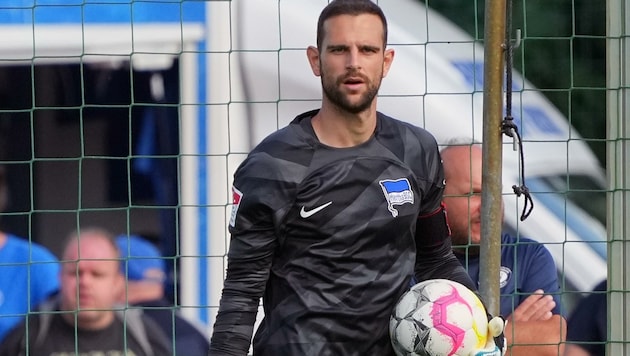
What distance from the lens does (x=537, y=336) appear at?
543 cm

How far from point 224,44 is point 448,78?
0.97 meters

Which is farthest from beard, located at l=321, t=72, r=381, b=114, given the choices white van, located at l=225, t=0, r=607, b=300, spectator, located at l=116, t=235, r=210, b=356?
spectator, located at l=116, t=235, r=210, b=356

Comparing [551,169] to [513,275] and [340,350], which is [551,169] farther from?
[340,350]

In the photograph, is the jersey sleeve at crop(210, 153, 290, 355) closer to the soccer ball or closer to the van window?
the soccer ball

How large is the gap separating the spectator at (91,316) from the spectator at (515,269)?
4.60ft

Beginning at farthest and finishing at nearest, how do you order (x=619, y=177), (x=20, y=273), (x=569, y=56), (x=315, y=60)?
1. (x=569, y=56)
2. (x=20, y=273)
3. (x=619, y=177)
4. (x=315, y=60)

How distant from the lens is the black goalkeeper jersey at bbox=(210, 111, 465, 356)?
3531 mm

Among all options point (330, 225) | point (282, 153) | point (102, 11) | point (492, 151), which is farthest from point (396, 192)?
point (102, 11)

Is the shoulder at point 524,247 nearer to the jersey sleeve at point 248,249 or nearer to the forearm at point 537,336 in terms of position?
the forearm at point 537,336

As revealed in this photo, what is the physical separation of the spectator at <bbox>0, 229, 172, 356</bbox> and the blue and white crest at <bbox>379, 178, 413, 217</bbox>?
2.11 metres

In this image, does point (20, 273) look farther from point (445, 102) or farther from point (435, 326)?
point (435, 326)

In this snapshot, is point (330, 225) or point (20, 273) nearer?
point (330, 225)

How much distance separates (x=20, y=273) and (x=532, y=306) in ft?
7.24

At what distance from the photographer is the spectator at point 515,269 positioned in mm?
5391
